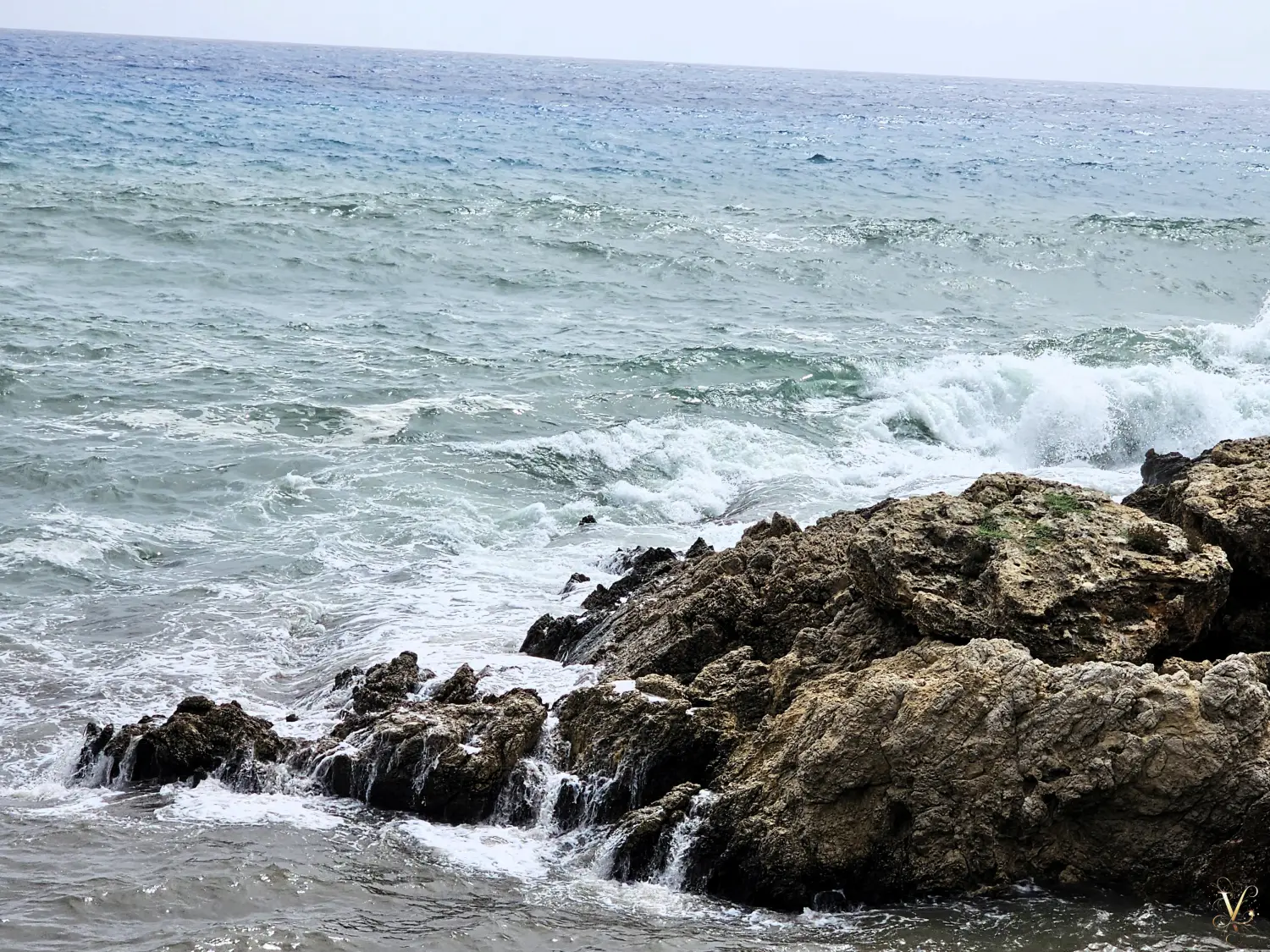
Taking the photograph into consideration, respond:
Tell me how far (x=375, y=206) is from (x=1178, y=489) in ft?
83.4

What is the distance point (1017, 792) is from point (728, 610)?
2.69 m

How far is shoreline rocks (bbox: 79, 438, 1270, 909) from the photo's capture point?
5.94 meters

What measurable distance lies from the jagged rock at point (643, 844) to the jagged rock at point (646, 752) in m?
0.37

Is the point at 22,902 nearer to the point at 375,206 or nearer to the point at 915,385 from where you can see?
the point at 915,385

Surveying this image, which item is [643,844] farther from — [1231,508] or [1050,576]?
[1231,508]

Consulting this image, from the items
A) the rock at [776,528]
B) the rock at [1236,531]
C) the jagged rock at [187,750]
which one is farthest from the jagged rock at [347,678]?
the rock at [1236,531]

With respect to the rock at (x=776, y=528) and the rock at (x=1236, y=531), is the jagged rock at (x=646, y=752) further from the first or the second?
the rock at (x=1236, y=531)

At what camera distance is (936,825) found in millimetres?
6039

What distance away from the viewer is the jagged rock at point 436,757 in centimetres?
718

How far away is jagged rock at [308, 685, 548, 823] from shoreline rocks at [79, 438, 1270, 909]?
0.01 m

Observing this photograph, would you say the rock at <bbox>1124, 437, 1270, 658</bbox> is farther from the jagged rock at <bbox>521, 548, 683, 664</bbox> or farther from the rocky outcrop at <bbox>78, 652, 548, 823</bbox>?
the rocky outcrop at <bbox>78, 652, 548, 823</bbox>

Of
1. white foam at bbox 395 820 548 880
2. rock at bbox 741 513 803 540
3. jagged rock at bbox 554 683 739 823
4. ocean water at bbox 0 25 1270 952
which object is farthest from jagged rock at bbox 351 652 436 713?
rock at bbox 741 513 803 540

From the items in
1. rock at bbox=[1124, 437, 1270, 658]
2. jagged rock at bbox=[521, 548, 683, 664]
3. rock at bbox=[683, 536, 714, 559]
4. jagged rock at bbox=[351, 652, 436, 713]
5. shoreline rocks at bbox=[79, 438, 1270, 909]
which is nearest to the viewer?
shoreline rocks at bbox=[79, 438, 1270, 909]

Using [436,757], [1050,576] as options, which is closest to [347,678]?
[436,757]
